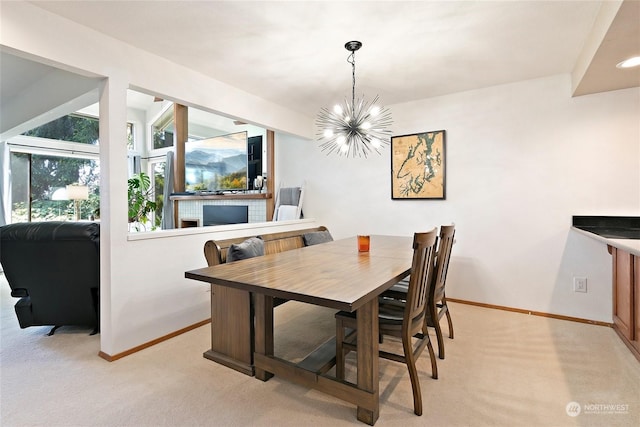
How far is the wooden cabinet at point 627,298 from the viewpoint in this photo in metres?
2.21

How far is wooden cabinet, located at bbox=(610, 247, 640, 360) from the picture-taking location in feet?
7.26

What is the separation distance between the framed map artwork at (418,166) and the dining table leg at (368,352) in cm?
246

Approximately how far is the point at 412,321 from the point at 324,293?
743mm

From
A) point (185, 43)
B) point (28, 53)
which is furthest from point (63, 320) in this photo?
point (185, 43)

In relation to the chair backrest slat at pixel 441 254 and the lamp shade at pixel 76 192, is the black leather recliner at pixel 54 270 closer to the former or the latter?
the chair backrest slat at pixel 441 254

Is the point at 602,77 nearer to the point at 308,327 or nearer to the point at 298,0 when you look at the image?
the point at 298,0

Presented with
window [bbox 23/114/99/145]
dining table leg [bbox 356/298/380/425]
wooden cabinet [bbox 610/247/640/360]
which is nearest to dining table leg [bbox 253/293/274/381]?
dining table leg [bbox 356/298/380/425]

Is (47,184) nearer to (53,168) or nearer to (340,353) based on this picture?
(53,168)

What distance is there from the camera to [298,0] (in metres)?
1.93

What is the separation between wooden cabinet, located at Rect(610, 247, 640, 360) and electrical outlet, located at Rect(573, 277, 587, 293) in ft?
0.77

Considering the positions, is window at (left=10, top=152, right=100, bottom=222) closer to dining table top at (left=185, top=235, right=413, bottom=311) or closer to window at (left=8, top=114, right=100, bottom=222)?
window at (left=8, top=114, right=100, bottom=222)

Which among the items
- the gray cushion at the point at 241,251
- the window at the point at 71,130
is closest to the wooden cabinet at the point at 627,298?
the gray cushion at the point at 241,251

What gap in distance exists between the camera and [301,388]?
194 cm

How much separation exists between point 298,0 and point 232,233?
231 centimetres
